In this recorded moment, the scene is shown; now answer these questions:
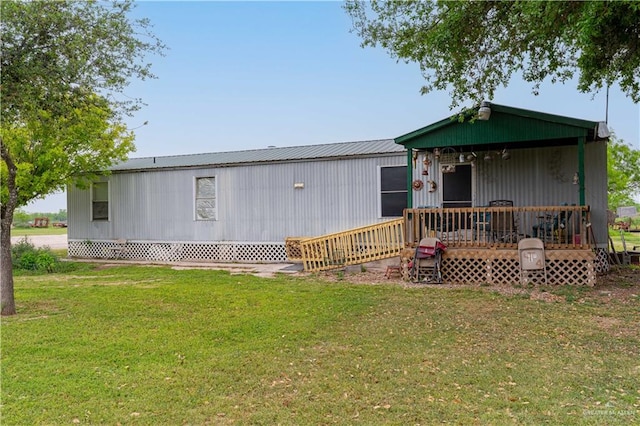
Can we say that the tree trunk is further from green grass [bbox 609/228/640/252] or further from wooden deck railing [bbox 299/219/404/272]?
green grass [bbox 609/228/640/252]

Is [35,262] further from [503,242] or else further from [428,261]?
[503,242]

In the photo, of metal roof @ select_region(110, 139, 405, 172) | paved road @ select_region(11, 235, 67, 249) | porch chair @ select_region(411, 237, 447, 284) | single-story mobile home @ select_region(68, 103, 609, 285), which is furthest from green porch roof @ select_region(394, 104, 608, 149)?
paved road @ select_region(11, 235, 67, 249)

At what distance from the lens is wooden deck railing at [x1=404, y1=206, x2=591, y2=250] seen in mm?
8000

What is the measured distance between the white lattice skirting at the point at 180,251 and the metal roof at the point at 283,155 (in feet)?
8.13

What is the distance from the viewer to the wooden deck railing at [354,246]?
974cm

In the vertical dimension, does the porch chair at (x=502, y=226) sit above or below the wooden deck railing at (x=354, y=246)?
above

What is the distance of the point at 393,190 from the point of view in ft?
36.0

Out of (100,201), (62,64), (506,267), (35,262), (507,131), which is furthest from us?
(100,201)

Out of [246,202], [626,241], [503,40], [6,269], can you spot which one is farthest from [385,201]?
[626,241]

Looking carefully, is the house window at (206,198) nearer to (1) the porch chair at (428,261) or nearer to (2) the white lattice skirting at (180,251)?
(2) the white lattice skirting at (180,251)

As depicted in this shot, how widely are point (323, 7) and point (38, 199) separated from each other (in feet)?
34.0

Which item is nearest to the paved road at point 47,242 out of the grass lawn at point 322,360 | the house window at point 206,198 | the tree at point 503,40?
the house window at point 206,198

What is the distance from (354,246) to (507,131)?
4.20m

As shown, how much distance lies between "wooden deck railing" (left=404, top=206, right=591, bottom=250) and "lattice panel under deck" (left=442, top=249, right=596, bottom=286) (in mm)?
199
